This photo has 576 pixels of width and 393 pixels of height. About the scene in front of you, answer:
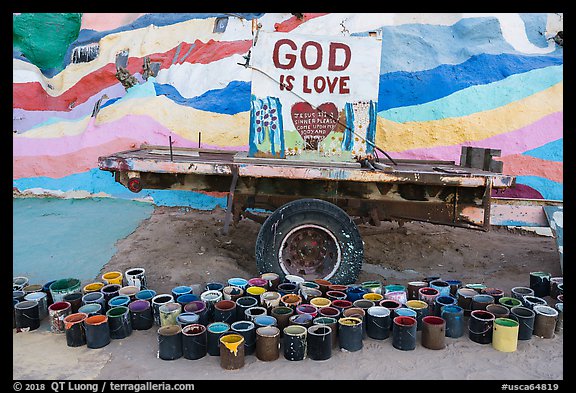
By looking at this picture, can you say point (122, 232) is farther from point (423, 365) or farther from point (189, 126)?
point (423, 365)

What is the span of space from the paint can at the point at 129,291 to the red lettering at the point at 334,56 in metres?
2.82

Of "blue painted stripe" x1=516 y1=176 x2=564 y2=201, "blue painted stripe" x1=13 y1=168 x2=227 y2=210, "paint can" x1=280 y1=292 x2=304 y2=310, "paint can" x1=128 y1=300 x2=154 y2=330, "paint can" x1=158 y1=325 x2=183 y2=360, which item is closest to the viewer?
"paint can" x1=158 y1=325 x2=183 y2=360

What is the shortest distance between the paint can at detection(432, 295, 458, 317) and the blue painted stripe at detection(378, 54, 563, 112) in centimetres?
398

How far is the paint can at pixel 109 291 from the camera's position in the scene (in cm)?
425

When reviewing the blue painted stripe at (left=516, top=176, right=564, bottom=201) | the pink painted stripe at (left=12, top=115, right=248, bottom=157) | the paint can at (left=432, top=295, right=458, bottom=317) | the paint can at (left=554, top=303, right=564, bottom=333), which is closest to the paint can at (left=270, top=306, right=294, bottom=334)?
the paint can at (left=432, top=295, right=458, bottom=317)

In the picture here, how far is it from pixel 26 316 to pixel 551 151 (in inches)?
275

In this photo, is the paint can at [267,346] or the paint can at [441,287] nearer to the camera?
the paint can at [267,346]

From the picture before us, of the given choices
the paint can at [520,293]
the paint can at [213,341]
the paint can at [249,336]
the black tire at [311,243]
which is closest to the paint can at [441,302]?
the paint can at [520,293]

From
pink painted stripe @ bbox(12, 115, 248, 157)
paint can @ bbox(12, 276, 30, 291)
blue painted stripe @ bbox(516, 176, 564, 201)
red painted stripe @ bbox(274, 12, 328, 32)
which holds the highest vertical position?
red painted stripe @ bbox(274, 12, 328, 32)

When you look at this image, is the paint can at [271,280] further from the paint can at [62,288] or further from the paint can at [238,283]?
the paint can at [62,288]

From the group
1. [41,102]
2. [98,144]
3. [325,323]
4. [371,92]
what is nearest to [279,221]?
[325,323]

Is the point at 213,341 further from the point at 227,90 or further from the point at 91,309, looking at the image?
the point at 227,90

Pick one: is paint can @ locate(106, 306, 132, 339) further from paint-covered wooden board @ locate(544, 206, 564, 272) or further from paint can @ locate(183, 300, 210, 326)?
paint-covered wooden board @ locate(544, 206, 564, 272)

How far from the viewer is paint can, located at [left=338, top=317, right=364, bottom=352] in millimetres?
3648
